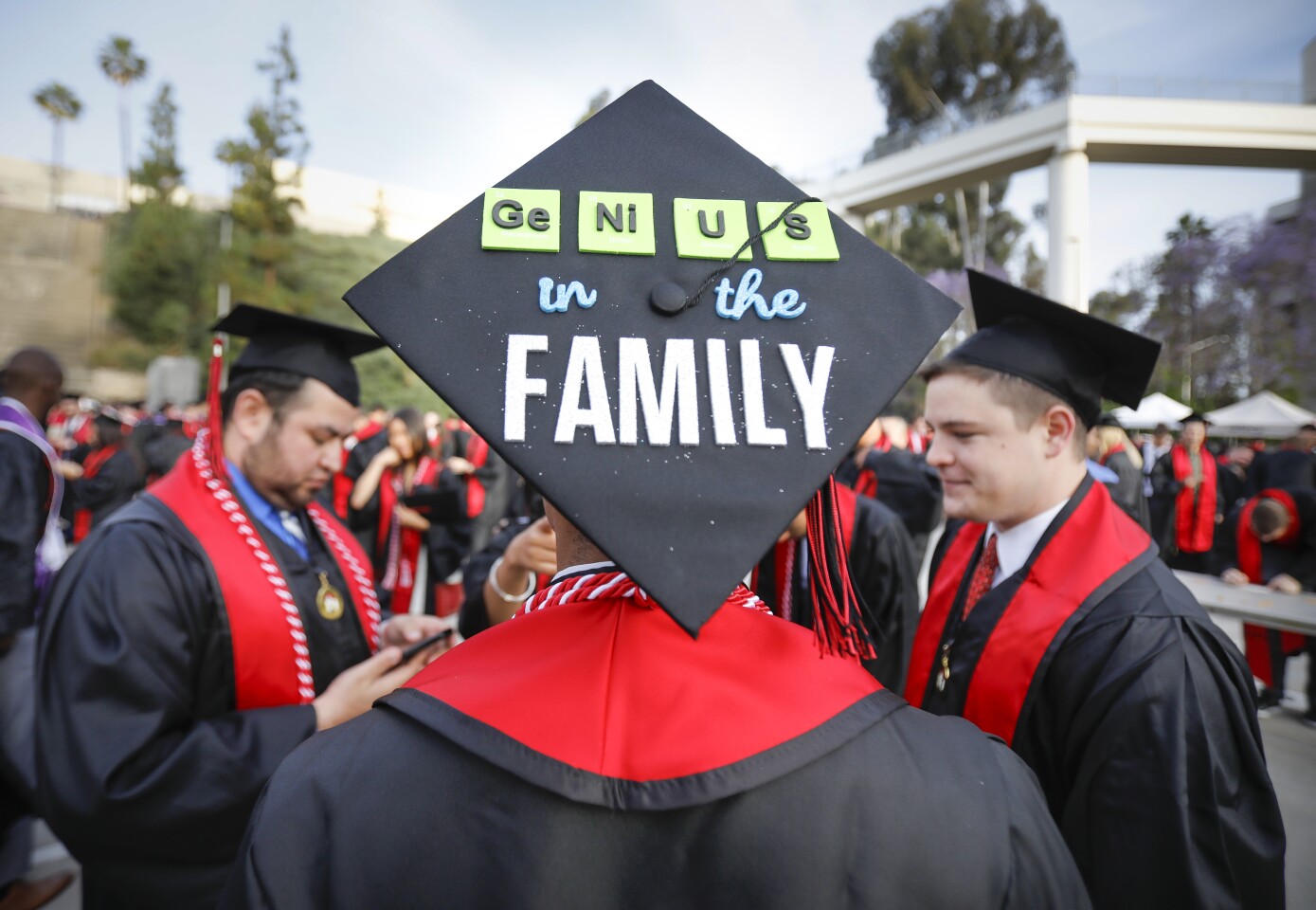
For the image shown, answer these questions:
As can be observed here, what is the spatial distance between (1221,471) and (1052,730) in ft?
35.4

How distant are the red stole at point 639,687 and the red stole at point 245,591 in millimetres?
1299

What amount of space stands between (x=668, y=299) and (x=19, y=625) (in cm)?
338

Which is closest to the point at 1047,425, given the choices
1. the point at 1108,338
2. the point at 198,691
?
the point at 1108,338

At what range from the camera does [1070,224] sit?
22.1 metres

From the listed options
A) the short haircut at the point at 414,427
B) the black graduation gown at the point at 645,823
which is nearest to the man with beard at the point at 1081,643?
the black graduation gown at the point at 645,823

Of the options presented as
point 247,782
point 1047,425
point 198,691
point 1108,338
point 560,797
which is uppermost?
point 1108,338

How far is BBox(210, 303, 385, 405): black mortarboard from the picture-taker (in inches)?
93.6

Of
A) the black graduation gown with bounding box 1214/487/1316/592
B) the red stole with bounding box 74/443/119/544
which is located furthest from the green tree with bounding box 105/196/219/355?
the black graduation gown with bounding box 1214/487/1316/592

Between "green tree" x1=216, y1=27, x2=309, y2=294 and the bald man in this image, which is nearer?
the bald man

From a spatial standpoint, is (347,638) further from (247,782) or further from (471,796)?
(471,796)

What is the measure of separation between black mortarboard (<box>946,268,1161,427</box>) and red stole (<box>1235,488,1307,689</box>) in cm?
401

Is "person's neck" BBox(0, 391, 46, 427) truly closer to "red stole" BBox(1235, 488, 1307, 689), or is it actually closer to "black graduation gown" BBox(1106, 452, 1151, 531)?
"black graduation gown" BBox(1106, 452, 1151, 531)

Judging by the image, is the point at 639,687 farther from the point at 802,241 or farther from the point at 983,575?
the point at 983,575

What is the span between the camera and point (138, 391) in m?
32.3
